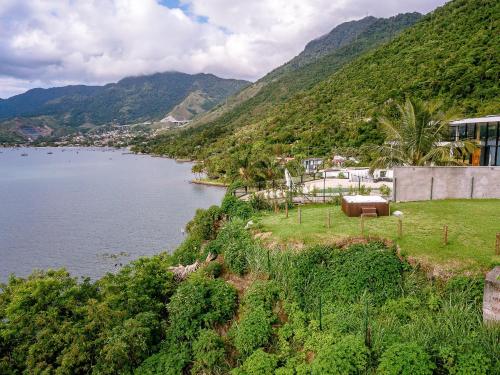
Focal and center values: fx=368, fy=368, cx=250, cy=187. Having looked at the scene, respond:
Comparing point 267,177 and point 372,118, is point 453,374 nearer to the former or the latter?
point 267,177

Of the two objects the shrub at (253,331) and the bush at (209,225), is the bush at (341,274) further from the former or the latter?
the bush at (209,225)

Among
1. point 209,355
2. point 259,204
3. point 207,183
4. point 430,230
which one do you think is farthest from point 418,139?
point 207,183

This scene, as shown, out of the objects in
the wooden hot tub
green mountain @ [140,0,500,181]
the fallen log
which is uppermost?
green mountain @ [140,0,500,181]

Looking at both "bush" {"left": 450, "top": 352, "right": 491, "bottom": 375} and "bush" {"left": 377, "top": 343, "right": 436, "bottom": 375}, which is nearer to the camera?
"bush" {"left": 450, "top": 352, "right": 491, "bottom": 375}

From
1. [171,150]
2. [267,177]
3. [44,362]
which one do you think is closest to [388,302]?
[44,362]

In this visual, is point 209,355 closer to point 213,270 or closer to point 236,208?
point 213,270

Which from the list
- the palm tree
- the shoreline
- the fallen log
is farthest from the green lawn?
the shoreline

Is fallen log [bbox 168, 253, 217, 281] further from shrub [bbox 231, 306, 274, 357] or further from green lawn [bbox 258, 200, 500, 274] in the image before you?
shrub [bbox 231, 306, 274, 357]
